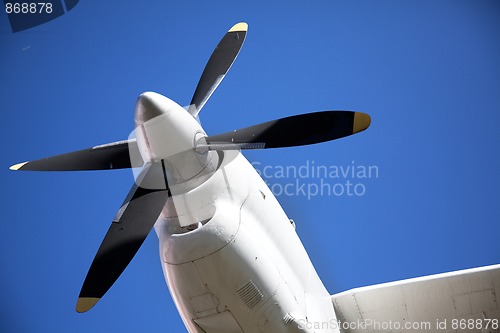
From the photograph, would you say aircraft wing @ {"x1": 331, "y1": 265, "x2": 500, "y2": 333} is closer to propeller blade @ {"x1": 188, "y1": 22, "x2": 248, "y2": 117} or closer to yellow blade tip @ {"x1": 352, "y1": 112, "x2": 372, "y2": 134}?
yellow blade tip @ {"x1": 352, "y1": 112, "x2": 372, "y2": 134}

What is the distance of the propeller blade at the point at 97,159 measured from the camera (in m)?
8.44

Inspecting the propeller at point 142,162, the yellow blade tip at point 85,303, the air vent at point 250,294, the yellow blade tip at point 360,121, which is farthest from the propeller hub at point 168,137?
the yellow blade tip at point 360,121

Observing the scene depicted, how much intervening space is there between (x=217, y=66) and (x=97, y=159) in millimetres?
2321

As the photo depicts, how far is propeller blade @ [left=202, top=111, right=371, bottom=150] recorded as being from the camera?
26.0ft

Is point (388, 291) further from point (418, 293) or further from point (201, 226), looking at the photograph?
point (201, 226)

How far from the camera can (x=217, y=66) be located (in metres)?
9.73

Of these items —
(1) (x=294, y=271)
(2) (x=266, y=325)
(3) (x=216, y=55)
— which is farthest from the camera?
(3) (x=216, y=55)

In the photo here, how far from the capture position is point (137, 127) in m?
7.91

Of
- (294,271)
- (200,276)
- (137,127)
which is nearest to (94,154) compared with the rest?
(137,127)

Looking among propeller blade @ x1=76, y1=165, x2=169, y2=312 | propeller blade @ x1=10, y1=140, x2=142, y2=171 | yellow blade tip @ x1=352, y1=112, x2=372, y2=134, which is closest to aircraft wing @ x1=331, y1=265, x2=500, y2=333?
yellow blade tip @ x1=352, y1=112, x2=372, y2=134

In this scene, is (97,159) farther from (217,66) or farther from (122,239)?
(217,66)

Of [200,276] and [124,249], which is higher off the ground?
[124,249]

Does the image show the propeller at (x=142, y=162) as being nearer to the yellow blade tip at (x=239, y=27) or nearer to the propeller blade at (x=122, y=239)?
the propeller blade at (x=122, y=239)

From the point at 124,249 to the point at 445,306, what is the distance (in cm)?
506
